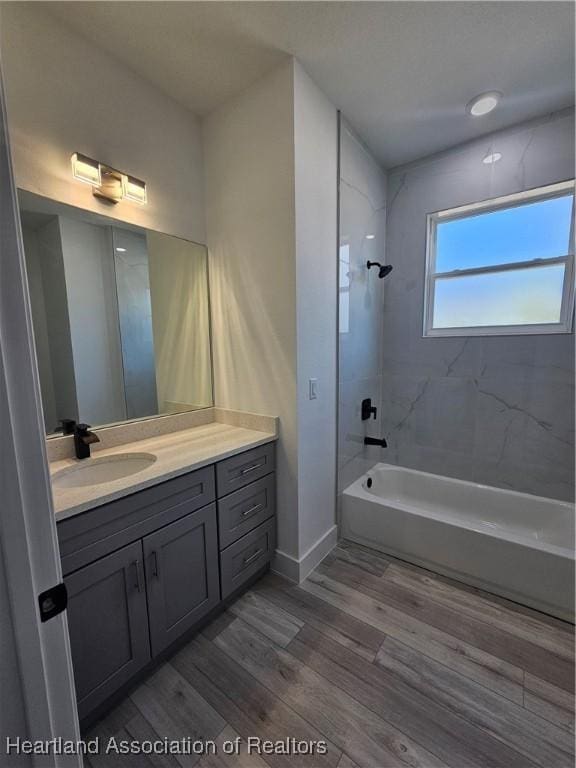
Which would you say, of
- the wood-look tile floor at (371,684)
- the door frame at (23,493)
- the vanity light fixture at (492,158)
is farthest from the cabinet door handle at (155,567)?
the vanity light fixture at (492,158)

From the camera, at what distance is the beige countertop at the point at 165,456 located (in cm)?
107

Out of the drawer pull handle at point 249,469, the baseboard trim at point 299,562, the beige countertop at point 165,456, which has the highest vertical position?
the beige countertop at point 165,456

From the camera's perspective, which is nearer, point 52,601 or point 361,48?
point 52,601

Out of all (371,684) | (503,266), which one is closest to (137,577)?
(371,684)

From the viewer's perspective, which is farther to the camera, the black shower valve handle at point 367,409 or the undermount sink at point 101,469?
the black shower valve handle at point 367,409

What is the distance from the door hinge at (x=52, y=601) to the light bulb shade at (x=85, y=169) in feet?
5.45

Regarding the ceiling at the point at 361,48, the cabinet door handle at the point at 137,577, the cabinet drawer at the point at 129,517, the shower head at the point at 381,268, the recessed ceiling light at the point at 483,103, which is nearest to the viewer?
the cabinet drawer at the point at 129,517

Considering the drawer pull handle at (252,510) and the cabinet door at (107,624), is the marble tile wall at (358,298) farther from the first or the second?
the cabinet door at (107,624)

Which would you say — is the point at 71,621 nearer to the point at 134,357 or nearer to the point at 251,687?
the point at 251,687

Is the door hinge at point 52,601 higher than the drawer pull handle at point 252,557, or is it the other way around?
the door hinge at point 52,601

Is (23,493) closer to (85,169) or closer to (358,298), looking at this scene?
(85,169)

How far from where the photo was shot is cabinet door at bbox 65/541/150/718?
1.05 metres

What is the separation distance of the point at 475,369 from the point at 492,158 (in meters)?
1.44

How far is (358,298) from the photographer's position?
2301 mm
